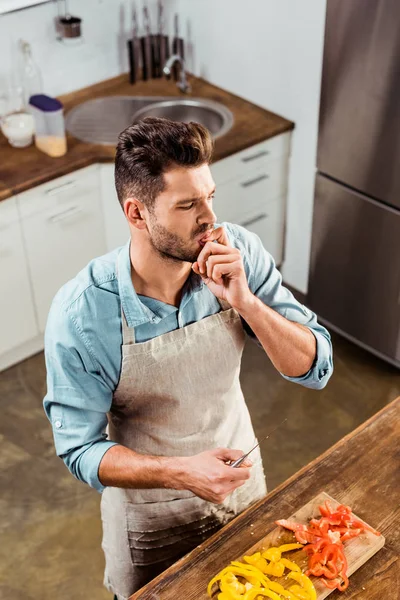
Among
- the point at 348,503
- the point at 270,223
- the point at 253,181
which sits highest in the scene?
the point at 348,503

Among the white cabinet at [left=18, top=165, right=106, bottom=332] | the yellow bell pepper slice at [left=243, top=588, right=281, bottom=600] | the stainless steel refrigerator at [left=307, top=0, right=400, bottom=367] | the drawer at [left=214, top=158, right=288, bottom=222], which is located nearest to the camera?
the yellow bell pepper slice at [left=243, top=588, right=281, bottom=600]

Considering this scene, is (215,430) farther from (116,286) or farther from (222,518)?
(116,286)

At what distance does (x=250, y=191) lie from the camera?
390 centimetres

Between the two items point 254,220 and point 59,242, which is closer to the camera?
point 59,242

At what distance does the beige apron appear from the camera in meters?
1.90

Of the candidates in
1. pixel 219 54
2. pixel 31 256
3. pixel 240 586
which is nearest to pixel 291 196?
pixel 219 54

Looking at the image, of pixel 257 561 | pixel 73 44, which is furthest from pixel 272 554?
pixel 73 44

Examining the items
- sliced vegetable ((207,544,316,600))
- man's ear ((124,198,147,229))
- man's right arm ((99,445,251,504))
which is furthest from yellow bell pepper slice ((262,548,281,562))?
man's ear ((124,198,147,229))

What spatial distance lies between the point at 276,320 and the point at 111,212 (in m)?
1.96

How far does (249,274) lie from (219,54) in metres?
2.35

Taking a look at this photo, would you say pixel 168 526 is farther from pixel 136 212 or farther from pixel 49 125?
pixel 49 125

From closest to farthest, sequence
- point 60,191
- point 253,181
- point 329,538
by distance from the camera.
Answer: point 329,538
point 60,191
point 253,181

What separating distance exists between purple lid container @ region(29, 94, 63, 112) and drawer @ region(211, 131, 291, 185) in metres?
0.73

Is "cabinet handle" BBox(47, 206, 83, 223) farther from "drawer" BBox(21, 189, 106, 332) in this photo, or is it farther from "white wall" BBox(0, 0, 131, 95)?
"white wall" BBox(0, 0, 131, 95)
